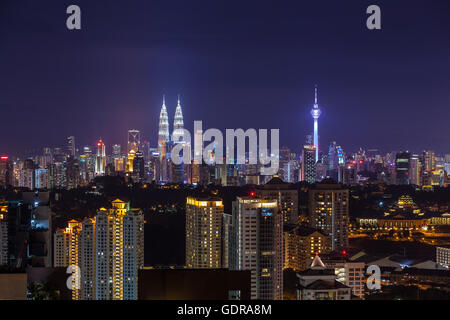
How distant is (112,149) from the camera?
10.3m

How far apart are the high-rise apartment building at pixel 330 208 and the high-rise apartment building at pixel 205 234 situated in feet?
12.0

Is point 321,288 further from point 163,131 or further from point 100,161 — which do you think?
A: point 100,161

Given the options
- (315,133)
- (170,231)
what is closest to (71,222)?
(170,231)

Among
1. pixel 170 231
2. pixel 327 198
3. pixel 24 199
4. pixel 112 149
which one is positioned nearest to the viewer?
pixel 24 199

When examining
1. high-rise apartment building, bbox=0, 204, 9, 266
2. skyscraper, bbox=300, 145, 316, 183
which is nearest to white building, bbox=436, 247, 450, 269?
skyscraper, bbox=300, 145, 316, 183

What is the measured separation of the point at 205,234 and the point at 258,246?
110 centimetres

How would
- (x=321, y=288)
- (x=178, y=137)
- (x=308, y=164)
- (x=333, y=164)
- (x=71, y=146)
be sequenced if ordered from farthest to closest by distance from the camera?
(x=333, y=164), (x=308, y=164), (x=178, y=137), (x=71, y=146), (x=321, y=288)

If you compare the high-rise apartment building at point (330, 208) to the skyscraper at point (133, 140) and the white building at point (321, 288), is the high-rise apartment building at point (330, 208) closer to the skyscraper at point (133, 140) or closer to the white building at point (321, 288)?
the skyscraper at point (133, 140)

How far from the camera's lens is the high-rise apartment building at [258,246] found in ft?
22.1

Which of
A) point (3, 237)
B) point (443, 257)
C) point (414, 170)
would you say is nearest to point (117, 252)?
point (3, 237)

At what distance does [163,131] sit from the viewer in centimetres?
955
